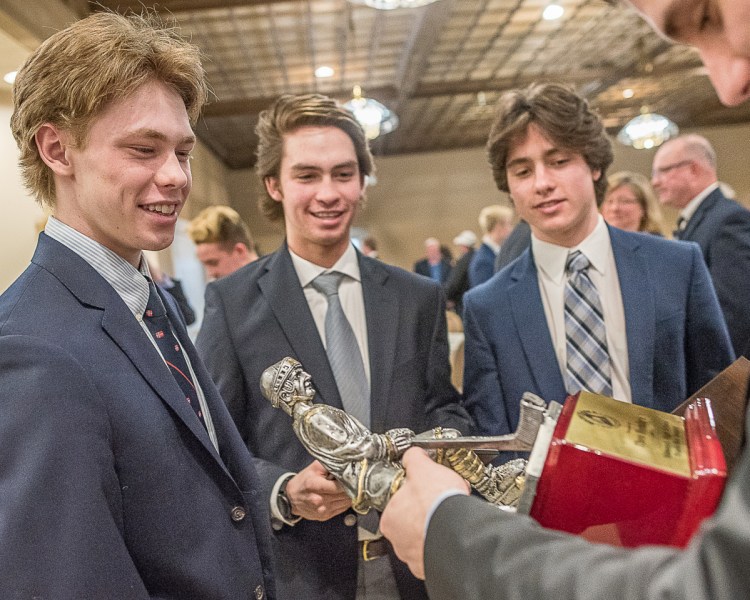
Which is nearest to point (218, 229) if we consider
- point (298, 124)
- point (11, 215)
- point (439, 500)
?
point (11, 215)

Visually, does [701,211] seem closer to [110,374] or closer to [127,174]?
[127,174]

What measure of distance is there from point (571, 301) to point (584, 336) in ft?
0.36

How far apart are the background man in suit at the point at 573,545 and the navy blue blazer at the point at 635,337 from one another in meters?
0.86

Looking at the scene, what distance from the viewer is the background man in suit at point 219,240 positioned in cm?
389

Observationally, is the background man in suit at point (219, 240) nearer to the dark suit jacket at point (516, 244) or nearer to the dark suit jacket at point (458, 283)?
the dark suit jacket at point (516, 244)

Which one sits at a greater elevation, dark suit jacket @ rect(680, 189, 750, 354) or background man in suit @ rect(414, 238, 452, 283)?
background man in suit @ rect(414, 238, 452, 283)

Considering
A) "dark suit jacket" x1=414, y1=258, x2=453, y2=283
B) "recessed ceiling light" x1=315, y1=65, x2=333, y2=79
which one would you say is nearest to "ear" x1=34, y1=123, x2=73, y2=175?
"recessed ceiling light" x1=315, y1=65, x2=333, y2=79

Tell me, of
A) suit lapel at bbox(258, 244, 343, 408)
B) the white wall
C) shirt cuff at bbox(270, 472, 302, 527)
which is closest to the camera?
shirt cuff at bbox(270, 472, 302, 527)

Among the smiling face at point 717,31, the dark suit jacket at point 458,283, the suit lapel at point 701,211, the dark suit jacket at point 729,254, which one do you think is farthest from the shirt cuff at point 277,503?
the dark suit jacket at point 458,283

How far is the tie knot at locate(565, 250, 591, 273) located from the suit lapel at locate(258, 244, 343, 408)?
2.39 feet

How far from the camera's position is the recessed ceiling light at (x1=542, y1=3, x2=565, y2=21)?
715 centimetres

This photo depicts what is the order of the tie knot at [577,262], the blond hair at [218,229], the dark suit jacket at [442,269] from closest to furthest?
the tie knot at [577,262], the blond hair at [218,229], the dark suit jacket at [442,269]

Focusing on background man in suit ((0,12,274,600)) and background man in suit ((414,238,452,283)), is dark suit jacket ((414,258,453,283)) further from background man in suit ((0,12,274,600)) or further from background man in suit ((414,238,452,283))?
background man in suit ((0,12,274,600))

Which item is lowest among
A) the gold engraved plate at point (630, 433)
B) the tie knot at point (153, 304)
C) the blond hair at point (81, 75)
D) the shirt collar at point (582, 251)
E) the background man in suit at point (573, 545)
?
the background man in suit at point (573, 545)
